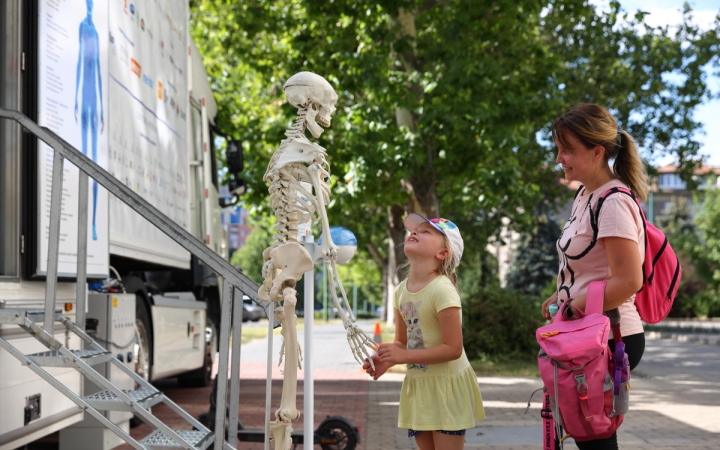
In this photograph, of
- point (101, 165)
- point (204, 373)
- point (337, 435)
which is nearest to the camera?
point (101, 165)

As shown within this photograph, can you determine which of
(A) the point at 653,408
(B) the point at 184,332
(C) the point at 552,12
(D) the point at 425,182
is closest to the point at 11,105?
(B) the point at 184,332

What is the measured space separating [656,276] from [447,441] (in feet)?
3.58

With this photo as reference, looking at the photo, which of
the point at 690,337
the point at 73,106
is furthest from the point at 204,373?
the point at 690,337

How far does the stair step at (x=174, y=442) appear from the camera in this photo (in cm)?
437

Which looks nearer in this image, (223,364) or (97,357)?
(223,364)

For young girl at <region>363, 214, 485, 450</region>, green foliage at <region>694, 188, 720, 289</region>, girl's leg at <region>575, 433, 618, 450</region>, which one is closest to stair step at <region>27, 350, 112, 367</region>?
young girl at <region>363, 214, 485, 450</region>

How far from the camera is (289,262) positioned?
145 inches

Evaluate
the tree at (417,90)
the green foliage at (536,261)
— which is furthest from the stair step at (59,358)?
the green foliage at (536,261)

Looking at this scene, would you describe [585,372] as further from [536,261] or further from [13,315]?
[536,261]

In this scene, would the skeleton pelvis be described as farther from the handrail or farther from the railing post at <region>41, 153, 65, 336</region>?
the railing post at <region>41, 153, 65, 336</region>

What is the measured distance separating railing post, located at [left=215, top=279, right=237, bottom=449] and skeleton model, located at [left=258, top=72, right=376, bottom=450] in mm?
598

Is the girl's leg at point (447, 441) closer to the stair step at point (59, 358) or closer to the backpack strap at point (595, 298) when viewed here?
the backpack strap at point (595, 298)

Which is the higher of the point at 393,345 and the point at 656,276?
the point at 656,276

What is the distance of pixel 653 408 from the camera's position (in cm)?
983
